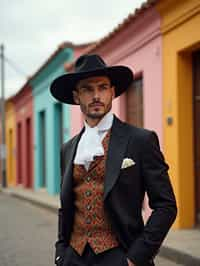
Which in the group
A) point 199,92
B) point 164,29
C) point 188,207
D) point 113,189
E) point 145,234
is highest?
point 164,29

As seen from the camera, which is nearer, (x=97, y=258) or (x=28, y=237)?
(x=97, y=258)

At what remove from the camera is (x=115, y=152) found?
113 inches

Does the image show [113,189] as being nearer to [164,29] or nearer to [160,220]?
[160,220]

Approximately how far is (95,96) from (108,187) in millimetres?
461

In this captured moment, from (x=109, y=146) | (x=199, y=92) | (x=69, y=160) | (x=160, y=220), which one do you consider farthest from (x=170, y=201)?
(x=199, y=92)

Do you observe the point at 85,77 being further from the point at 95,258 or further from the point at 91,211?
the point at 95,258

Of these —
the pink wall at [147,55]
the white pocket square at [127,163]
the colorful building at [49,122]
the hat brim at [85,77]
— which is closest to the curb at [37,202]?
the colorful building at [49,122]

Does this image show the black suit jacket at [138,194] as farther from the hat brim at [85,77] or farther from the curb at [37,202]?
the curb at [37,202]

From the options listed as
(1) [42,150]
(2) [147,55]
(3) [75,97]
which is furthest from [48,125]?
(3) [75,97]

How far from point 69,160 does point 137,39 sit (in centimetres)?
902

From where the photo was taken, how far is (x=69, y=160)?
308cm

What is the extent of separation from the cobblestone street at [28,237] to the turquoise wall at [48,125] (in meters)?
3.24

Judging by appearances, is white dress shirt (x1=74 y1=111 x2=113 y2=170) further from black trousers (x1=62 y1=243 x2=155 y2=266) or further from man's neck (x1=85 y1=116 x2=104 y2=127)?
black trousers (x1=62 y1=243 x2=155 y2=266)

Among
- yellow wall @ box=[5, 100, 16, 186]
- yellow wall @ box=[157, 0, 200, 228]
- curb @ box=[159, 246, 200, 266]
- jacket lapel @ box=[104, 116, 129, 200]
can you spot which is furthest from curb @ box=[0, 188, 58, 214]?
jacket lapel @ box=[104, 116, 129, 200]
